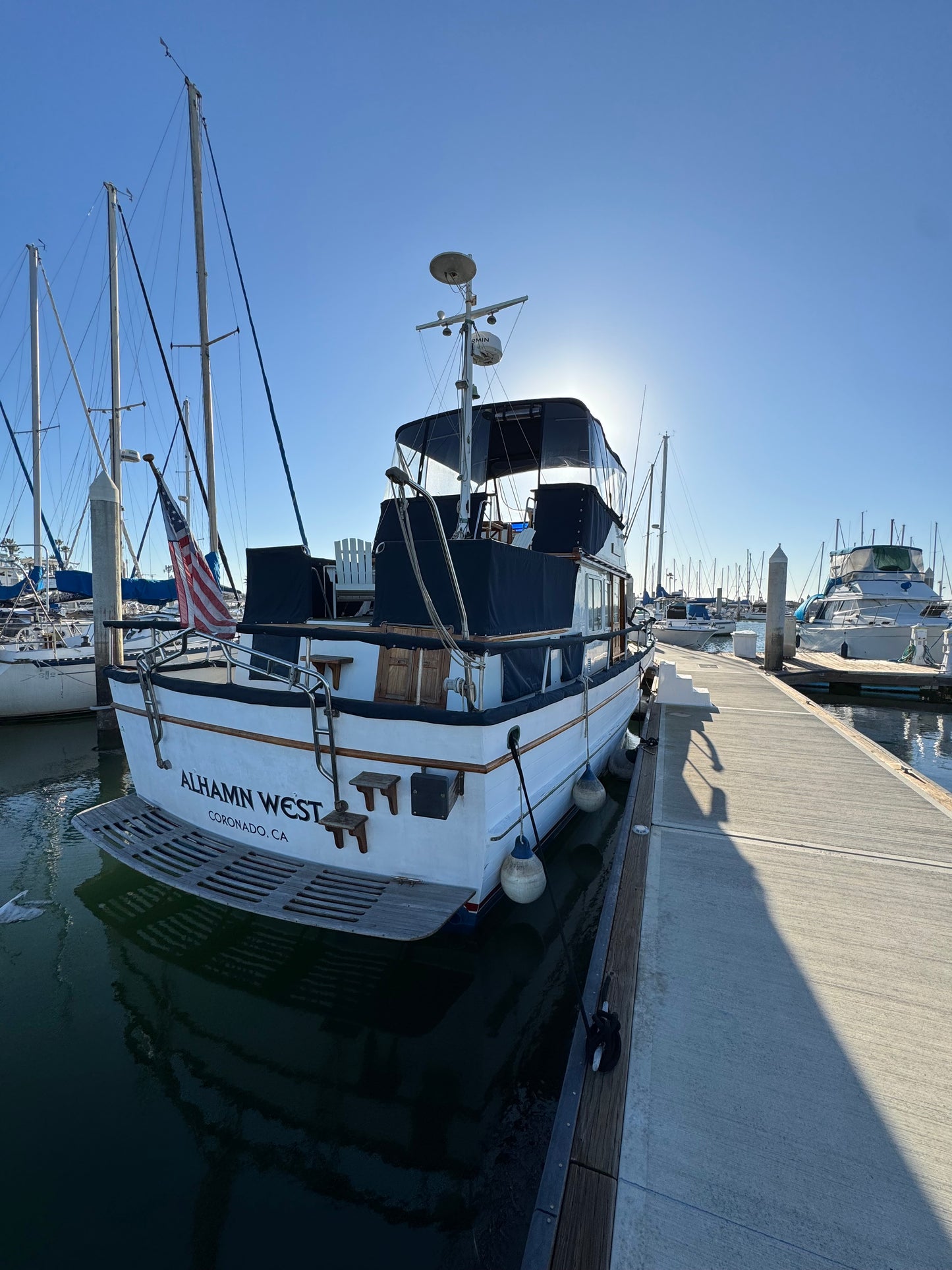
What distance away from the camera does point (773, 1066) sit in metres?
2.79

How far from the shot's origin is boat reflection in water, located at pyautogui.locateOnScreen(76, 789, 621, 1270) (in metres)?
2.73

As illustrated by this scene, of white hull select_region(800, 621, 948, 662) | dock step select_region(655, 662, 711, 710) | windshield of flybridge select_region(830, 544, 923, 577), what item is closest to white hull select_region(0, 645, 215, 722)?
dock step select_region(655, 662, 711, 710)

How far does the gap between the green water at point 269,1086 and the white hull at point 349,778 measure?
0.87 meters

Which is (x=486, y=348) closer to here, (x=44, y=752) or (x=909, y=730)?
(x=44, y=752)

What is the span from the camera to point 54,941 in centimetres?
514

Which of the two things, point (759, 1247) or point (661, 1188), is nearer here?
point (759, 1247)

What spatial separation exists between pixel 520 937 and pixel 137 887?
177 inches


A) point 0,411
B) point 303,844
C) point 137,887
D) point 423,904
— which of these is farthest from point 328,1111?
point 0,411

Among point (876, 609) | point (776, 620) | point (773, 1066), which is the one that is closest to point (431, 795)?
point (773, 1066)

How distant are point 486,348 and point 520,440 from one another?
195cm

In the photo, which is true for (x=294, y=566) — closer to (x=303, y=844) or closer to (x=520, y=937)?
(x=303, y=844)

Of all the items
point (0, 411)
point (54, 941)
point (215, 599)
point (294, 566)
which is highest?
point (0, 411)

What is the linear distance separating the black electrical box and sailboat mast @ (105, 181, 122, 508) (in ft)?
45.9

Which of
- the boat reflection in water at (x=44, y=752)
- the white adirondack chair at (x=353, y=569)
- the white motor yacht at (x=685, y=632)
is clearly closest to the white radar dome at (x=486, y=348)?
the white adirondack chair at (x=353, y=569)
